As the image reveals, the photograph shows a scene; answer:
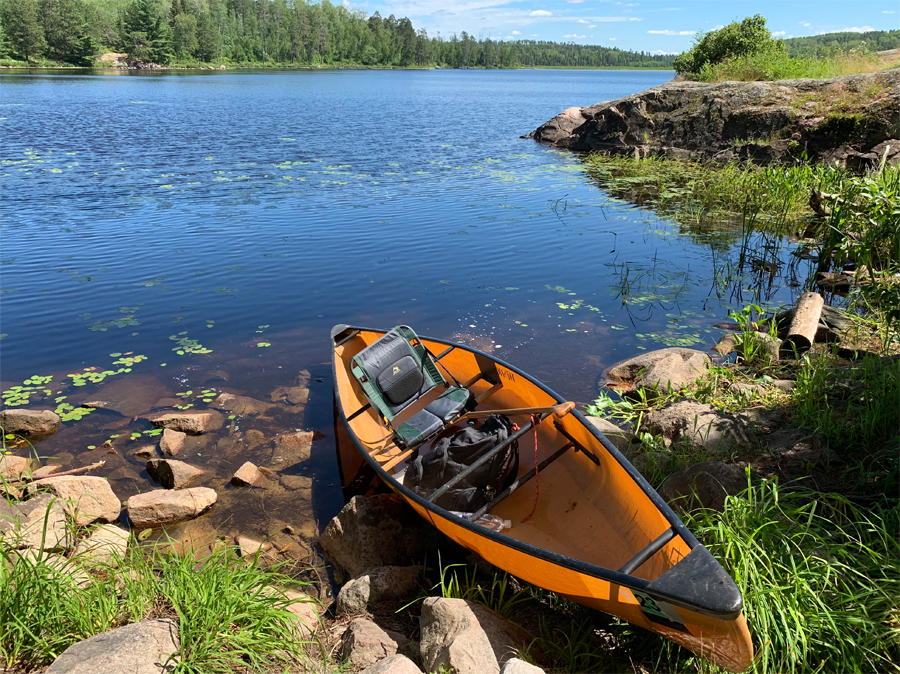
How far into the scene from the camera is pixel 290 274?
11.0m

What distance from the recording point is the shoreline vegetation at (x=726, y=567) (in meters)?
3.07

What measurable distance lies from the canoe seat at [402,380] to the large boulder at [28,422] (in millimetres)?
3319

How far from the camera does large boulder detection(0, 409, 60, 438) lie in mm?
6293

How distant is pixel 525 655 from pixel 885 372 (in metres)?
4.20

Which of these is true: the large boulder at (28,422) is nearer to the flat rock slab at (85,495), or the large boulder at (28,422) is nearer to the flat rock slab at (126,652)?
the flat rock slab at (85,495)

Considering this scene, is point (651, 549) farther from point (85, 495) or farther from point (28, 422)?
point (28, 422)

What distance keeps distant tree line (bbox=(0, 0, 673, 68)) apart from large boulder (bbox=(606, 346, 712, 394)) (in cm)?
8501

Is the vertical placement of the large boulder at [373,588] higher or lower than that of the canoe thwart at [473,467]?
lower

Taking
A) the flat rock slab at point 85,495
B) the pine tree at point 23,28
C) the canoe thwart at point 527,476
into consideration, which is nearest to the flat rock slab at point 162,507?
the flat rock slab at point 85,495

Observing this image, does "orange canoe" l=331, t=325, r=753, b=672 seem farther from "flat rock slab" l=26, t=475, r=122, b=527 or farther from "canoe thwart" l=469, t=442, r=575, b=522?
"flat rock slab" l=26, t=475, r=122, b=527

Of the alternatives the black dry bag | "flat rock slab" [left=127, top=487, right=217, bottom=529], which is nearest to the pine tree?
"flat rock slab" [left=127, top=487, right=217, bottom=529]

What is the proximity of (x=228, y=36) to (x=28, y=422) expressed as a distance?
364 ft

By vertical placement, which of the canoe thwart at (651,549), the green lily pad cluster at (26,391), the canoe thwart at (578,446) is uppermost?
the canoe thwart at (651,549)

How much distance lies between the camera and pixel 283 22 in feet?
361
